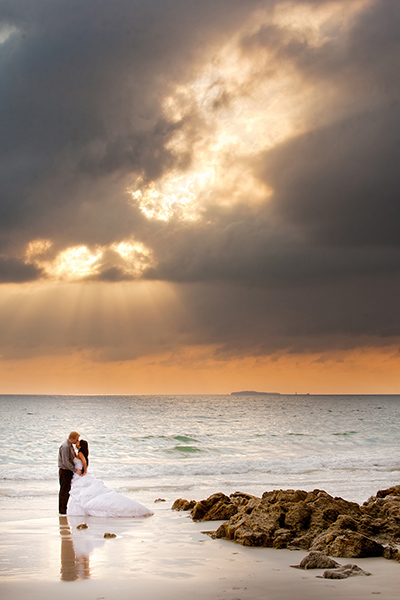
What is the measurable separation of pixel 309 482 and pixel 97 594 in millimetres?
13758

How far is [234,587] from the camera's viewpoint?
20.4ft

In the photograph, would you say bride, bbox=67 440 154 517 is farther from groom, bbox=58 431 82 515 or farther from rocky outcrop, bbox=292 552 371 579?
rocky outcrop, bbox=292 552 371 579

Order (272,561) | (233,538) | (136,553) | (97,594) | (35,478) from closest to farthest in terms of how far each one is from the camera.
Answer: (97,594)
(272,561)
(136,553)
(233,538)
(35,478)

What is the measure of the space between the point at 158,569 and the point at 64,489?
560 cm

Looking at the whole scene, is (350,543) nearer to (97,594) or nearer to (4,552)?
(97,594)

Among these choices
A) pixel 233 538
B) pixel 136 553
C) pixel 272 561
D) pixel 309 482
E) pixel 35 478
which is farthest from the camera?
pixel 35 478

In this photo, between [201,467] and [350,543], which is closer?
[350,543]

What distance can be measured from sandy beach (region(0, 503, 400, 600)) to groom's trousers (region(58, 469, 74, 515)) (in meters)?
1.98

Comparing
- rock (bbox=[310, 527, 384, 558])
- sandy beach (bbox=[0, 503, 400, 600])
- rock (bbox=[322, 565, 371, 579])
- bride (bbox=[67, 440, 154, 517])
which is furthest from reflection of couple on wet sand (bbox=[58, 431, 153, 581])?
rock (bbox=[322, 565, 371, 579])

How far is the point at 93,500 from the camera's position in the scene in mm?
11609

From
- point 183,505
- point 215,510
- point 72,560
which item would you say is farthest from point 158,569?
point 183,505

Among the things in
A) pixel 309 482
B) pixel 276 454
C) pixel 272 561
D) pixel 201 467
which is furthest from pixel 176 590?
pixel 276 454

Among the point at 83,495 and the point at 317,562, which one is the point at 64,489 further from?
the point at 317,562

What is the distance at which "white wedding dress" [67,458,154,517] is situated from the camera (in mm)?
11398
